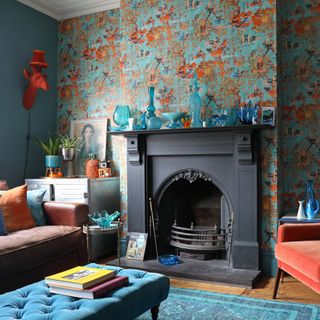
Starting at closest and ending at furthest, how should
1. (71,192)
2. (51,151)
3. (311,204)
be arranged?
(311,204) < (71,192) < (51,151)

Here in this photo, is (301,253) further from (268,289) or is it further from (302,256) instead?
(268,289)

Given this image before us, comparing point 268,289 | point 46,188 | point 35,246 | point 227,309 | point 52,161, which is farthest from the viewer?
point 52,161

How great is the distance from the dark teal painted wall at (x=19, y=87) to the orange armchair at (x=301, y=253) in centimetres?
290

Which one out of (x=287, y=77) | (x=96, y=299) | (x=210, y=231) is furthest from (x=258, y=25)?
(x=96, y=299)

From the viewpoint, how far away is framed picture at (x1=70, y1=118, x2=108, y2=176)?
Answer: 4.69 metres

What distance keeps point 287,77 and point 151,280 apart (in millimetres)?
2481

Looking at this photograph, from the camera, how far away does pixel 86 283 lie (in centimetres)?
201

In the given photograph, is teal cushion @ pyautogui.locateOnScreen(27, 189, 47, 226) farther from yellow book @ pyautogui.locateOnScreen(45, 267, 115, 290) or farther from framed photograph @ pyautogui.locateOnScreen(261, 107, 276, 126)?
framed photograph @ pyautogui.locateOnScreen(261, 107, 276, 126)

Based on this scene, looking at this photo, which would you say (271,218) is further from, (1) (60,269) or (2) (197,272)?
(1) (60,269)

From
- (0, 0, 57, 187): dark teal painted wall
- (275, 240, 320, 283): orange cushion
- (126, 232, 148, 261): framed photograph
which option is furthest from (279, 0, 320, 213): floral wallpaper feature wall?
(0, 0, 57, 187): dark teal painted wall

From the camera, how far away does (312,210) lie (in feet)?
11.4

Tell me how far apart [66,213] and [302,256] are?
75.8 inches

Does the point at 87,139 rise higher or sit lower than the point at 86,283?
higher

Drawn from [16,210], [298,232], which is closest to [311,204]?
[298,232]
